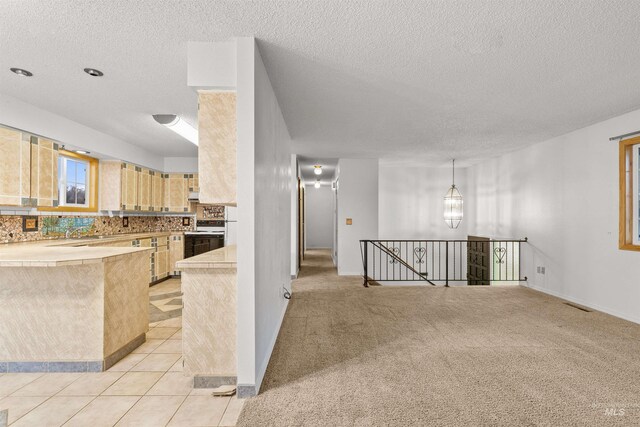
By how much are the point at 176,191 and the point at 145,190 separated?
739 millimetres

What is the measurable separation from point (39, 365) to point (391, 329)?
3.33 metres

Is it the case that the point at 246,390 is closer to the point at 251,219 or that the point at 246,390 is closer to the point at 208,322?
the point at 208,322

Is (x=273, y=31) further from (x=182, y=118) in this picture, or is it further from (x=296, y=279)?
Result: (x=296, y=279)

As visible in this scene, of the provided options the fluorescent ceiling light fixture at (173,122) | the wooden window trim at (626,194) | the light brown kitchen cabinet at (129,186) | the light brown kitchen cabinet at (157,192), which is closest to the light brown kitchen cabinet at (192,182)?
the light brown kitchen cabinet at (157,192)

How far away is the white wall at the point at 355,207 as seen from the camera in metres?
7.29

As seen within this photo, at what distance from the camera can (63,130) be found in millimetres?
4336

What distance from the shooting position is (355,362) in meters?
2.88

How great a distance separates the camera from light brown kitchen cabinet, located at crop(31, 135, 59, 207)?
3.82 meters

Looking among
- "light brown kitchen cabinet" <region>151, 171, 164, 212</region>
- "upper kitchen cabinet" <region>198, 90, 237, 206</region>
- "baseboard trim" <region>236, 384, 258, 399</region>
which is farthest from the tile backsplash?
"baseboard trim" <region>236, 384, 258, 399</region>

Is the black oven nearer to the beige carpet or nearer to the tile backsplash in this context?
the tile backsplash

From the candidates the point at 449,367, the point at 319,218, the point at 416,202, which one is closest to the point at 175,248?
the point at 449,367

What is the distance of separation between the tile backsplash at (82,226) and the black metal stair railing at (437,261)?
444 cm

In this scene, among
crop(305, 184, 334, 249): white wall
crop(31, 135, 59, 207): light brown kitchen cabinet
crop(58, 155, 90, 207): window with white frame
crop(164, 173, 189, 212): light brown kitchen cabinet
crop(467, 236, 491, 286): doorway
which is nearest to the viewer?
crop(31, 135, 59, 207): light brown kitchen cabinet

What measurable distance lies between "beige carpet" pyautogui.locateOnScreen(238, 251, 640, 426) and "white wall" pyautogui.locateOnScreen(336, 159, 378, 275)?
8.56ft
